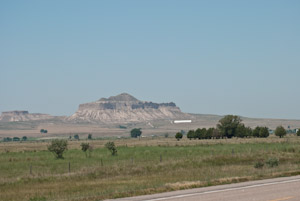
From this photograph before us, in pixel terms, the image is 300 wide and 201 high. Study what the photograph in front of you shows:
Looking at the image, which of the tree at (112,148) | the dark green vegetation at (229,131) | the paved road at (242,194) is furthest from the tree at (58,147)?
the dark green vegetation at (229,131)

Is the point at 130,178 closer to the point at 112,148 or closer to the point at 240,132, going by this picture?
the point at 112,148

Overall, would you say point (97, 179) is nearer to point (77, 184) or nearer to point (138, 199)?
point (77, 184)

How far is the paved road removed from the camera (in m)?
18.2

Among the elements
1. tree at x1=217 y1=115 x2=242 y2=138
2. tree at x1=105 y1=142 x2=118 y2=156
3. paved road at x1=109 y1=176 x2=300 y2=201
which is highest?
tree at x1=217 y1=115 x2=242 y2=138

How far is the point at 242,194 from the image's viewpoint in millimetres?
19219

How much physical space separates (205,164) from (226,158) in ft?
15.5

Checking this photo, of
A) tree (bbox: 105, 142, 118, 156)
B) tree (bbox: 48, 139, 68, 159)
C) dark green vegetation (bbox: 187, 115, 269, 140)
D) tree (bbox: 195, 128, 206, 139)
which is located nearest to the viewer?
tree (bbox: 48, 139, 68, 159)

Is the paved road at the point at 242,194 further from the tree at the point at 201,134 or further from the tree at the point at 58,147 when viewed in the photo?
the tree at the point at 201,134

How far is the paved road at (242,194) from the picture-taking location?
59.6ft

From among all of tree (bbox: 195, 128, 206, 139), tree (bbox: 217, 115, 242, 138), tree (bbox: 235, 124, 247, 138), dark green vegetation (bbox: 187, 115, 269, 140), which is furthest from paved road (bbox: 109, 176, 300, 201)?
tree (bbox: 195, 128, 206, 139)

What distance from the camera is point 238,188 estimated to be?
21.3 meters

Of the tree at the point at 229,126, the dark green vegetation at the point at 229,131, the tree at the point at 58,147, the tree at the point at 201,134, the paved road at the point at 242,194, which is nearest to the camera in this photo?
the paved road at the point at 242,194

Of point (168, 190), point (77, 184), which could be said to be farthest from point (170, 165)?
point (168, 190)

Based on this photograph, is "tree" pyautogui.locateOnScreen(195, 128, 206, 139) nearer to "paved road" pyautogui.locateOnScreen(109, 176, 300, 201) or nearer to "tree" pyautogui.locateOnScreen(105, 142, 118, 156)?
"tree" pyautogui.locateOnScreen(105, 142, 118, 156)
